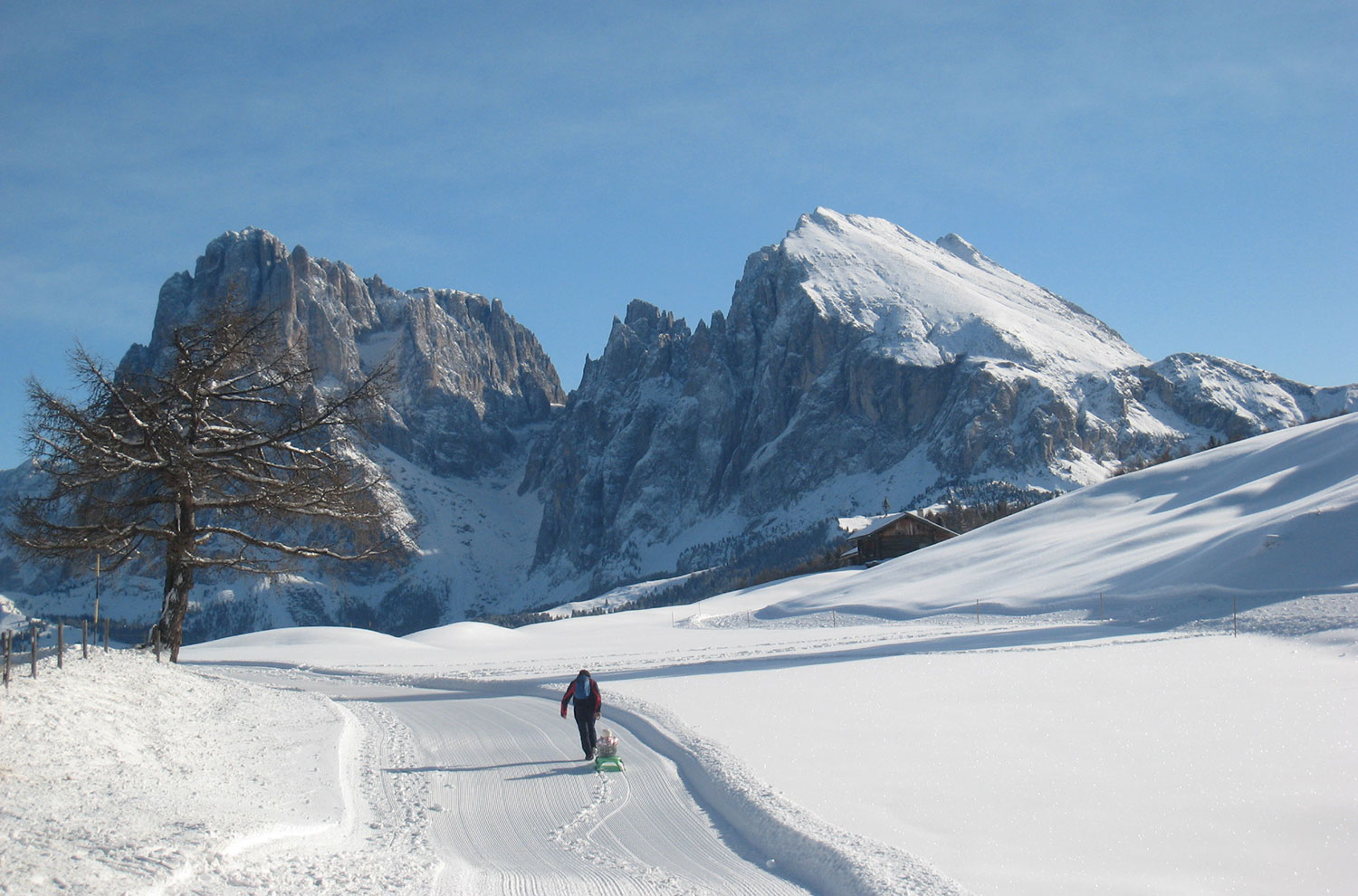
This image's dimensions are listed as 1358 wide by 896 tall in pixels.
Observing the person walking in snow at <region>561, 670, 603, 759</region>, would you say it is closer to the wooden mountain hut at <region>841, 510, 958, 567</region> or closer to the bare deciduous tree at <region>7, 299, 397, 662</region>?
the bare deciduous tree at <region>7, 299, 397, 662</region>

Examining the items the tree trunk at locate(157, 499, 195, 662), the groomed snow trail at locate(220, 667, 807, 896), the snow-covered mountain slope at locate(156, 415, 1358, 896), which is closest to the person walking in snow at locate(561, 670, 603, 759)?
the groomed snow trail at locate(220, 667, 807, 896)

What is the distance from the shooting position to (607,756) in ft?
39.0

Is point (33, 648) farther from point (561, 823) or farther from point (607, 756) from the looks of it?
point (607, 756)

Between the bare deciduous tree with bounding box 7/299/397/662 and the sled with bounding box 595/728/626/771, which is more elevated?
the bare deciduous tree with bounding box 7/299/397/662

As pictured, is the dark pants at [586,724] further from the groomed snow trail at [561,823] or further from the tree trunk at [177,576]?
the tree trunk at [177,576]

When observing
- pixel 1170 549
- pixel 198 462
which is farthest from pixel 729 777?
pixel 1170 549

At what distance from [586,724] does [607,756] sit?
0.75m

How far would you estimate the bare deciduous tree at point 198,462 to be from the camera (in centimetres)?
1593

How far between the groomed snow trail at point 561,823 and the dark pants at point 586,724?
0.74ft

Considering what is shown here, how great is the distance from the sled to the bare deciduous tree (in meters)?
7.97

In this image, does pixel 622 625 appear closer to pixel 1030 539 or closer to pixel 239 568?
pixel 1030 539

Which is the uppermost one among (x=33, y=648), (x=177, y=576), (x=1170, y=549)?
(x=177, y=576)

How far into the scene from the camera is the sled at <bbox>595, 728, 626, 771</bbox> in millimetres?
11719

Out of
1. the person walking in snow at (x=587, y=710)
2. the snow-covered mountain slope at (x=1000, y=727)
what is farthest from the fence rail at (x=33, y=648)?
the person walking in snow at (x=587, y=710)
